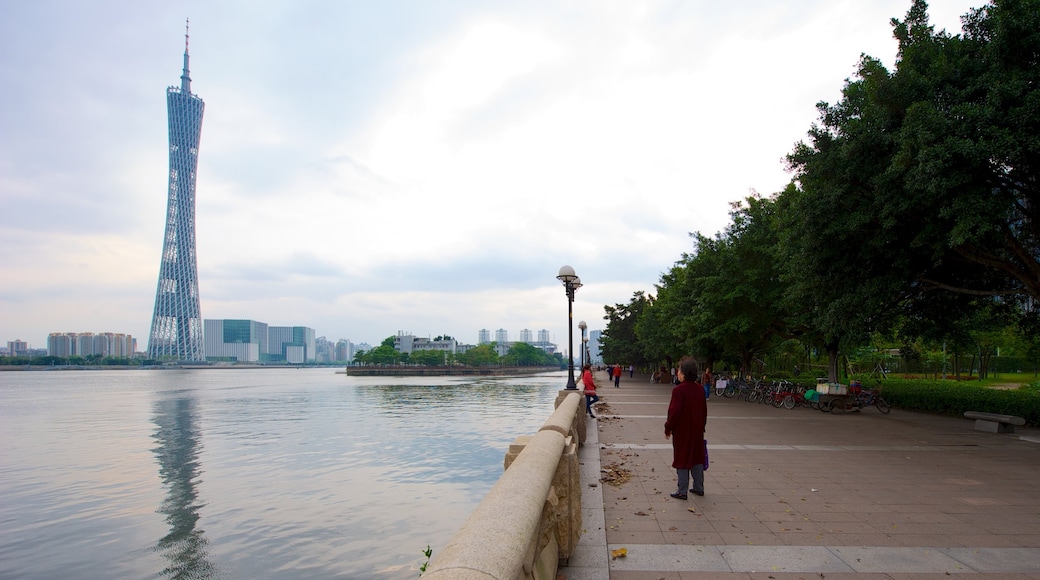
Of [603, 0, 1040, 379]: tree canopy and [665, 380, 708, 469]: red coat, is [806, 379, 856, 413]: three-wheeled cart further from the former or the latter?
[665, 380, 708, 469]: red coat

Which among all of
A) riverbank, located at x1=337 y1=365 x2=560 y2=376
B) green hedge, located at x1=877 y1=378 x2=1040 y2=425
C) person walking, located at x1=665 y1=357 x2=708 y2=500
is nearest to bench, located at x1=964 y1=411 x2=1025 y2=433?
green hedge, located at x1=877 y1=378 x2=1040 y2=425

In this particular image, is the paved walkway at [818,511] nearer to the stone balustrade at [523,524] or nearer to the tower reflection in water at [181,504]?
the stone balustrade at [523,524]

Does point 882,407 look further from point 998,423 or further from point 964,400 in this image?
point 998,423

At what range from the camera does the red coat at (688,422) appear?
6.96 meters

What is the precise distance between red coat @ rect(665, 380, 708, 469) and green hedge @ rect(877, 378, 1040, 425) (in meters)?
12.5

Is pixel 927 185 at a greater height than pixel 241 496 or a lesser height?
greater

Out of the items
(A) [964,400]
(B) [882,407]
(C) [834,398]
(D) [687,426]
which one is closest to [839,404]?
(C) [834,398]

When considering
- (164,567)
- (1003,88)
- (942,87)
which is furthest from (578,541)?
(942,87)

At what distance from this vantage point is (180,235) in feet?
545

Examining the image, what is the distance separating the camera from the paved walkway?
193 inches

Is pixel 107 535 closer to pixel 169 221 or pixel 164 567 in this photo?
pixel 164 567

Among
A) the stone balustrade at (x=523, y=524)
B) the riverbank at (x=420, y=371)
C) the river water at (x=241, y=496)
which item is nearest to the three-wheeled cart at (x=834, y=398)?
the river water at (x=241, y=496)

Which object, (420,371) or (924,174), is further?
(420,371)

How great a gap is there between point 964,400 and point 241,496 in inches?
755
